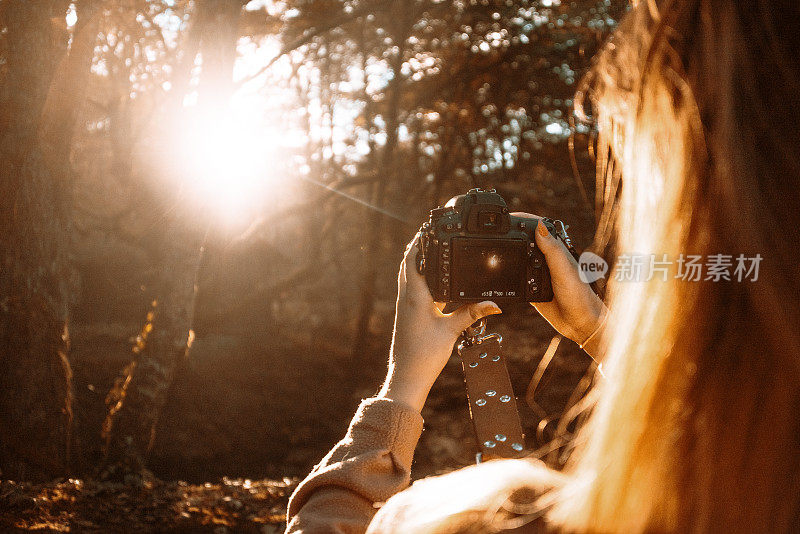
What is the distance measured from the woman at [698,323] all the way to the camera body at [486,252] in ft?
3.37

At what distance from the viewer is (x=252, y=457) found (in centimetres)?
746

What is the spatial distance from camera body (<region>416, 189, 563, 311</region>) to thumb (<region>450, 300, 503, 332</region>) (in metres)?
0.09

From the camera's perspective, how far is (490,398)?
1752 millimetres

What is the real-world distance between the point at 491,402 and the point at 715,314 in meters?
1.11

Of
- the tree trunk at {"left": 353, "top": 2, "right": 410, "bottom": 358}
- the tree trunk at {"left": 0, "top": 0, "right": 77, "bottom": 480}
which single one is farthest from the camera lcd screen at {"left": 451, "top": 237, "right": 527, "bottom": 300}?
the tree trunk at {"left": 353, "top": 2, "right": 410, "bottom": 358}

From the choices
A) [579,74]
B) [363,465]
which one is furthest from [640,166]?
[579,74]

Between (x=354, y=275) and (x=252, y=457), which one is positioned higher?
(x=354, y=275)

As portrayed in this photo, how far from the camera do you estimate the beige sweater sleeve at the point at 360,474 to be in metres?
1.07

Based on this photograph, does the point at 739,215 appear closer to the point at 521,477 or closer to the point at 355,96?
the point at 521,477

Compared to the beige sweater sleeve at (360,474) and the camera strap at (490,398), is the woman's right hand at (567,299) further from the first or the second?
the beige sweater sleeve at (360,474)

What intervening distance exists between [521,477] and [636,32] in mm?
631

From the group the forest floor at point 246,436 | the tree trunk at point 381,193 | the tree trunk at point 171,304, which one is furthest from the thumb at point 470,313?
the tree trunk at point 381,193

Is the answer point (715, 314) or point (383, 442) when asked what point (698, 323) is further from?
point (383, 442)

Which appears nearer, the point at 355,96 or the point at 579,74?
the point at 579,74
